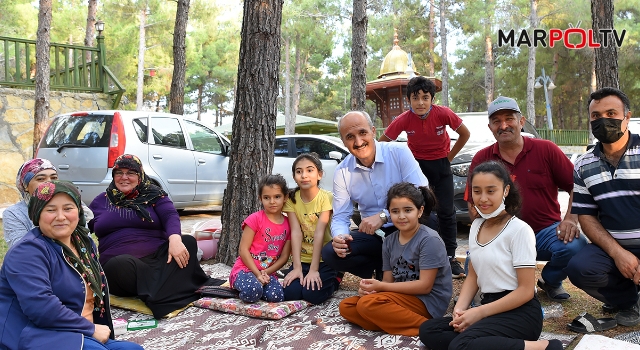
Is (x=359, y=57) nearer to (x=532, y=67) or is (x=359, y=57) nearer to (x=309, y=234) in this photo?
(x=309, y=234)

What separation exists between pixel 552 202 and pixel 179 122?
6.25 metres

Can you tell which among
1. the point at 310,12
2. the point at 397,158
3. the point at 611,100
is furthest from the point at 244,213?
the point at 310,12

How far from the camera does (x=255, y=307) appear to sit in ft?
13.3

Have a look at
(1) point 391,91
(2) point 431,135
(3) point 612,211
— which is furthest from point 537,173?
(1) point 391,91

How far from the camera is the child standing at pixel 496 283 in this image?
2869mm

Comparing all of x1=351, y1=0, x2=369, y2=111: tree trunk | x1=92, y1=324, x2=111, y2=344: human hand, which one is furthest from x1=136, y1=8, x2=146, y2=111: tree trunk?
x1=92, y1=324, x2=111, y2=344: human hand

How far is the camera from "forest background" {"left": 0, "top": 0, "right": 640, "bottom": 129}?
2452 centimetres

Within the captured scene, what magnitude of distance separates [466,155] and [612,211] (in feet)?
11.4

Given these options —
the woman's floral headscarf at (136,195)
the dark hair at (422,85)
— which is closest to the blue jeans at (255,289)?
the woman's floral headscarf at (136,195)

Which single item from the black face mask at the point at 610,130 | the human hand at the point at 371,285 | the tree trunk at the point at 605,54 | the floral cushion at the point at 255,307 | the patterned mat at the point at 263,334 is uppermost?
the tree trunk at the point at 605,54

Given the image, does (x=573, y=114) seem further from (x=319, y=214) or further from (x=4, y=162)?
(x=319, y=214)

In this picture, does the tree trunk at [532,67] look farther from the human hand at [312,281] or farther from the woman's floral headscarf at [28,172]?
the woman's floral headscarf at [28,172]

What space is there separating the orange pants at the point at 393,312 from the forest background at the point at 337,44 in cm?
2149

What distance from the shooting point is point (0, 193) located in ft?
39.3
